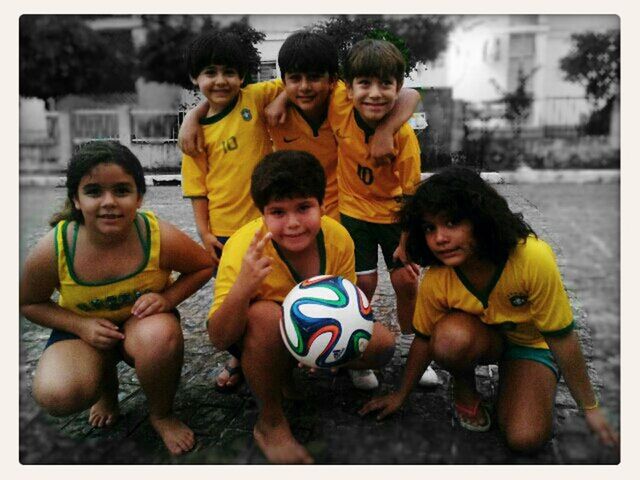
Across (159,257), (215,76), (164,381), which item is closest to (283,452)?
(164,381)

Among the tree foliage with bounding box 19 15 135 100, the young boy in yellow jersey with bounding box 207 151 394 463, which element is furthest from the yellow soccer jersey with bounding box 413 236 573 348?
the tree foliage with bounding box 19 15 135 100

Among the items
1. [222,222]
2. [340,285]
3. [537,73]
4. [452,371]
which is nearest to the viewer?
[340,285]

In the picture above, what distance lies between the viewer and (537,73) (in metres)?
2.84

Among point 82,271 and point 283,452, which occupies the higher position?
point 82,271

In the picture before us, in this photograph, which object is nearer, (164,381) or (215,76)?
(164,381)

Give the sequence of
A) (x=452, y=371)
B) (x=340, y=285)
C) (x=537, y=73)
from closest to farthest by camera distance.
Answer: (x=340, y=285), (x=452, y=371), (x=537, y=73)

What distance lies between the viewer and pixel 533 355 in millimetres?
2510

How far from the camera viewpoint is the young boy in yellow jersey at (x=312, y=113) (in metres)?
2.81

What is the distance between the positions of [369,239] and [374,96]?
0.76m

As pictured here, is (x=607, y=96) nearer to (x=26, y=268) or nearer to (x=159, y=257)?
(x=159, y=257)

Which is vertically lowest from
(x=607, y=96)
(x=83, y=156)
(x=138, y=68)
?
(x=83, y=156)

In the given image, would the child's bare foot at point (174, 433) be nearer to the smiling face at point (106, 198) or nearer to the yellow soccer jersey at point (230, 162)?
the smiling face at point (106, 198)

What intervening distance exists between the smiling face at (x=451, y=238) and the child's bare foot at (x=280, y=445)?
0.96 meters

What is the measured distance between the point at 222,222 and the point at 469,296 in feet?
4.30
